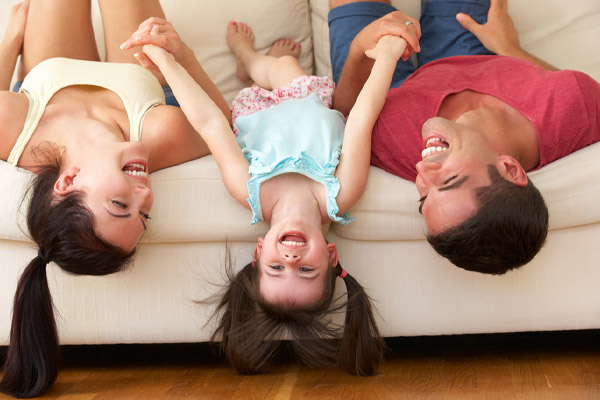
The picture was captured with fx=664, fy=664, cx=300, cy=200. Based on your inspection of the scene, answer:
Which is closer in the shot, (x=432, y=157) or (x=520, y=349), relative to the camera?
(x=432, y=157)

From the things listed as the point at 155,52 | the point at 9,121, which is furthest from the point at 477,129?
the point at 9,121

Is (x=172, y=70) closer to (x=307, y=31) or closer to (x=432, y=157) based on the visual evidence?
(x=432, y=157)

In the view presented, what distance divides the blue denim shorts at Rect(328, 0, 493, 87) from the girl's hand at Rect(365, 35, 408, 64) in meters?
0.37

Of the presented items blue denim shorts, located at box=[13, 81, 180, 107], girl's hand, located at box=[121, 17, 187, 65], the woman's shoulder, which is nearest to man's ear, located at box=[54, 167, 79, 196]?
the woman's shoulder

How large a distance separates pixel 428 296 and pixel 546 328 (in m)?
0.29

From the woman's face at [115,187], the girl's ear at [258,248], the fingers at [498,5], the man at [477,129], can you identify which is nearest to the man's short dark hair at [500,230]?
the man at [477,129]

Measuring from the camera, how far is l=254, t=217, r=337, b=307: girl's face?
56.2 inches

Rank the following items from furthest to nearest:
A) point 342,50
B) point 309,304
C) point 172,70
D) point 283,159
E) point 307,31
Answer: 1. point 307,31
2. point 342,50
3. point 172,70
4. point 283,159
5. point 309,304

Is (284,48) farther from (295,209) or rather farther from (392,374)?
(392,374)

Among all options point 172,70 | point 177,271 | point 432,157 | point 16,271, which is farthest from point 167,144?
point 432,157

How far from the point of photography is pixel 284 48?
7.51 feet

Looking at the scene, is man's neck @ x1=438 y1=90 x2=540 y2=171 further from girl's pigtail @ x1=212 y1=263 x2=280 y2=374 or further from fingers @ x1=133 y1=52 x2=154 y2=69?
fingers @ x1=133 y1=52 x2=154 y2=69

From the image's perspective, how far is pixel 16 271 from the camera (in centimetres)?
157

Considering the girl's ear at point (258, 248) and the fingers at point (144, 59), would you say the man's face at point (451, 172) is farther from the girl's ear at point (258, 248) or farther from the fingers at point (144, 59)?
the fingers at point (144, 59)
